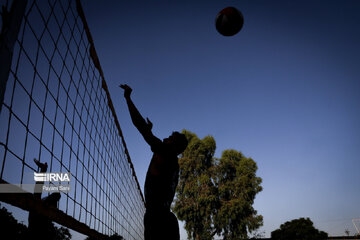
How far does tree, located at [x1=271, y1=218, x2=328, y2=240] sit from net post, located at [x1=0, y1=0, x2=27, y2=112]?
33.7 meters

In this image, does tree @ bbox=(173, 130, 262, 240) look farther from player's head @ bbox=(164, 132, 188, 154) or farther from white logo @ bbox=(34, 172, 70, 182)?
player's head @ bbox=(164, 132, 188, 154)

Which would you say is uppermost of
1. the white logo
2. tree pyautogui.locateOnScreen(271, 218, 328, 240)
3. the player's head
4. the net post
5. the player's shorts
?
the net post

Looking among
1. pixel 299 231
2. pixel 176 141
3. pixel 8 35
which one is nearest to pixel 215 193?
pixel 299 231

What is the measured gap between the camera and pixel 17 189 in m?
1.53

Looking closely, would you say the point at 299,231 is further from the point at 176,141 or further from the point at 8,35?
the point at 8,35

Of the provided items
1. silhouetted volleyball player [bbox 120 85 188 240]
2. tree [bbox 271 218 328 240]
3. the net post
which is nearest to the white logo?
silhouetted volleyball player [bbox 120 85 188 240]

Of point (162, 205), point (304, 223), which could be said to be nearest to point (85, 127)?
point (162, 205)

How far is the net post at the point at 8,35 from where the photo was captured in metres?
1.46

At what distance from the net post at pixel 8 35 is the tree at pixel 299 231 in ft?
111

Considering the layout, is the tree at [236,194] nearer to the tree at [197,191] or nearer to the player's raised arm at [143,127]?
the tree at [197,191]

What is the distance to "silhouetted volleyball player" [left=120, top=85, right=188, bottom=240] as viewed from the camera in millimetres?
1979

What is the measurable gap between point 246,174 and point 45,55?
23.1 metres

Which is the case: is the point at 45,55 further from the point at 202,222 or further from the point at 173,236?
the point at 202,222

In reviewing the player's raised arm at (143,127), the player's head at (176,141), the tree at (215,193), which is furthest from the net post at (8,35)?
the tree at (215,193)
